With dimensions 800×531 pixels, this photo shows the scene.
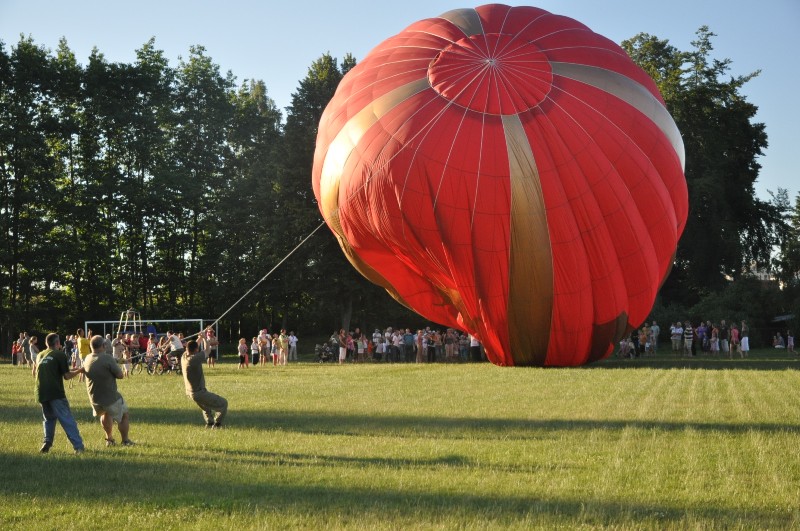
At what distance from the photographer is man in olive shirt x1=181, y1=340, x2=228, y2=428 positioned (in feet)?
36.3

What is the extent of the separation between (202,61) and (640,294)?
116 feet

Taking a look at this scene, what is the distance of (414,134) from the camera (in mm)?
17328

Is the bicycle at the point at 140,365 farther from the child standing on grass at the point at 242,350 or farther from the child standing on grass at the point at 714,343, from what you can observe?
the child standing on grass at the point at 714,343

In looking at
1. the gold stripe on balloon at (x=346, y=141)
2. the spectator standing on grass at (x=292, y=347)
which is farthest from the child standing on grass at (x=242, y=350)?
the gold stripe on balloon at (x=346, y=141)

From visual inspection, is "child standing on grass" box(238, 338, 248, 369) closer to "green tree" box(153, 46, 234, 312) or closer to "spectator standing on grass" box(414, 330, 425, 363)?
"spectator standing on grass" box(414, 330, 425, 363)

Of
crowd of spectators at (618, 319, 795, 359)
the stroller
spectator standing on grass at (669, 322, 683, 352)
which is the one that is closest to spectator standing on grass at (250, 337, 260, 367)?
the stroller

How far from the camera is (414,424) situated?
36.4 ft

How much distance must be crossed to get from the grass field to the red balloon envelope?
3188 millimetres

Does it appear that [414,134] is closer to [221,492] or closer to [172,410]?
[172,410]

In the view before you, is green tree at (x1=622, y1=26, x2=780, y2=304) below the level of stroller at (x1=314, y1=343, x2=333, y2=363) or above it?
above

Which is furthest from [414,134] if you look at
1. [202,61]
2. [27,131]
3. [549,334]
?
[202,61]

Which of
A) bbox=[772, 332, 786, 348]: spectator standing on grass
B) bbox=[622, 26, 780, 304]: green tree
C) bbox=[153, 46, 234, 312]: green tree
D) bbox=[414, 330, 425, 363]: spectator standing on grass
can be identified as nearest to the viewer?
bbox=[414, 330, 425, 363]: spectator standing on grass

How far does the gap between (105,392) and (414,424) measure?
3.86 metres

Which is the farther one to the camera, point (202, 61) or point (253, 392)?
point (202, 61)
